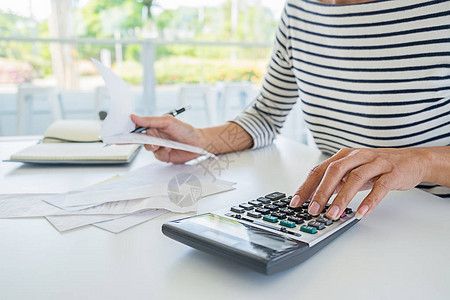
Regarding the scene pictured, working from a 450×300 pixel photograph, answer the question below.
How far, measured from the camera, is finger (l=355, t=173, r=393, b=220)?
1.65 feet

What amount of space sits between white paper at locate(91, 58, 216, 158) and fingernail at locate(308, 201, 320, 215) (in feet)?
1.08

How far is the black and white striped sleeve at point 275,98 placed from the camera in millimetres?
1029

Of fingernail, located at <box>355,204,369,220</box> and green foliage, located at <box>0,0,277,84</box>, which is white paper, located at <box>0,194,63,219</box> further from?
green foliage, located at <box>0,0,277,84</box>

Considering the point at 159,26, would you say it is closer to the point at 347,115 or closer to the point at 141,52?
the point at 141,52

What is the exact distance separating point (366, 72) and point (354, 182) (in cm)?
40

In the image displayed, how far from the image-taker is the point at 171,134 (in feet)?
2.92

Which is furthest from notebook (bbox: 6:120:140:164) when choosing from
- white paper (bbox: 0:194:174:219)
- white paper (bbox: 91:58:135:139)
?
white paper (bbox: 0:194:174:219)

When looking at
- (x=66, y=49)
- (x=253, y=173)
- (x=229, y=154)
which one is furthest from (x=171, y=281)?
(x=66, y=49)

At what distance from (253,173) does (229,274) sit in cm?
40

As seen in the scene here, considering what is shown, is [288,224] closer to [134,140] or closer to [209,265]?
[209,265]

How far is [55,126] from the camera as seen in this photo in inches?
41.6

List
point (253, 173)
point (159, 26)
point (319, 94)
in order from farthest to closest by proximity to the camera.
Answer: point (159, 26) → point (319, 94) → point (253, 173)

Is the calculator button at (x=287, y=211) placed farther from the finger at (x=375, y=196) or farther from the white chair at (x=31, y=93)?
the white chair at (x=31, y=93)

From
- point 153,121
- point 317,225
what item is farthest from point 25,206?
point 317,225
